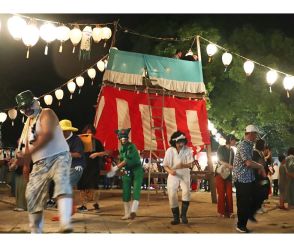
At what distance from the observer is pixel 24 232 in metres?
6.32

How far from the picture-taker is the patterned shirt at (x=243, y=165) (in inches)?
274

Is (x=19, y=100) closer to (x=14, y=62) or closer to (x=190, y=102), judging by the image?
(x=190, y=102)

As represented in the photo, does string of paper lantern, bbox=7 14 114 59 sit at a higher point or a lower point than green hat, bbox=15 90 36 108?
higher

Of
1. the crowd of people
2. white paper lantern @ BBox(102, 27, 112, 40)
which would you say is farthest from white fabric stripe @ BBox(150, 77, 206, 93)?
the crowd of people

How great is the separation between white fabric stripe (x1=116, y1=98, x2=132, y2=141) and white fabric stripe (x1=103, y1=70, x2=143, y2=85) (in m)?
0.58

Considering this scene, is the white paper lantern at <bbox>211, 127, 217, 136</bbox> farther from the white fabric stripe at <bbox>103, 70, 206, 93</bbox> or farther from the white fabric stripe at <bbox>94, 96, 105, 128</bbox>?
the white fabric stripe at <bbox>94, 96, 105, 128</bbox>

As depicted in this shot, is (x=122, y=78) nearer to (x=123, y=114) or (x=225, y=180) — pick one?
(x=123, y=114)

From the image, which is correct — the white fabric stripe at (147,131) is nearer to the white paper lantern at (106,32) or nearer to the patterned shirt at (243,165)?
the white paper lantern at (106,32)

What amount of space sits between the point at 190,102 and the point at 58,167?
8.16 m

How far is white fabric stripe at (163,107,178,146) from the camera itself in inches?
478

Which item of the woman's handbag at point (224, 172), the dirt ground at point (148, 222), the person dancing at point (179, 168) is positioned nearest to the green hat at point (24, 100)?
the dirt ground at point (148, 222)

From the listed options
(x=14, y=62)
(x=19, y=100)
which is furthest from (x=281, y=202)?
(x=14, y=62)

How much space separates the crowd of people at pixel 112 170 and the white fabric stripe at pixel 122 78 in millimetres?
2734

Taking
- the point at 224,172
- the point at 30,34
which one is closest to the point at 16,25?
the point at 30,34
